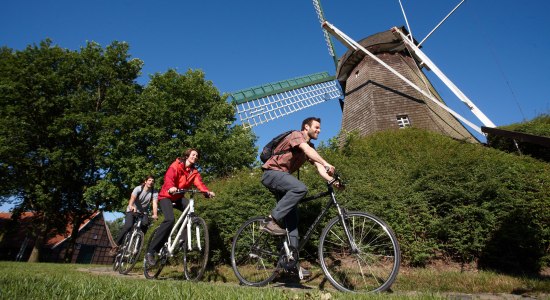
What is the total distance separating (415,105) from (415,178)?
1036cm

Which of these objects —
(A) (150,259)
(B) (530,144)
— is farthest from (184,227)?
(B) (530,144)

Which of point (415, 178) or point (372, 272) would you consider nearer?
point (372, 272)

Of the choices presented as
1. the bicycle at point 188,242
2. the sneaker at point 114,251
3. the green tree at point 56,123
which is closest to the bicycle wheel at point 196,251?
the bicycle at point 188,242

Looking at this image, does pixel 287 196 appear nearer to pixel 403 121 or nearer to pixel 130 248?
pixel 130 248

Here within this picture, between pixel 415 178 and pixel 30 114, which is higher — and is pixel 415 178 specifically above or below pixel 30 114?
below

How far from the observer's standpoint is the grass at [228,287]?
2357mm

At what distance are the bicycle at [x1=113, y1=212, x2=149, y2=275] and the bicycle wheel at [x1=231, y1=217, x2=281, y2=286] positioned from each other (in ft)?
11.0

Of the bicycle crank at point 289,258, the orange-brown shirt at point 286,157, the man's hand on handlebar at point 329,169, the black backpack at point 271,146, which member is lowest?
the bicycle crank at point 289,258

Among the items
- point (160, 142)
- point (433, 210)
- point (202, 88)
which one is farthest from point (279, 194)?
point (202, 88)

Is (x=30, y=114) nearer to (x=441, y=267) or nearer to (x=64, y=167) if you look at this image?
(x=64, y=167)

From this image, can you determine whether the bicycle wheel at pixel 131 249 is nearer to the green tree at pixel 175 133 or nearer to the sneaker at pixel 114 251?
the sneaker at pixel 114 251

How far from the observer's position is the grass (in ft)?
7.73

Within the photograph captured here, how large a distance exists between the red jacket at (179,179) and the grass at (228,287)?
1629 millimetres

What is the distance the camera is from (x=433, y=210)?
17.8 ft
